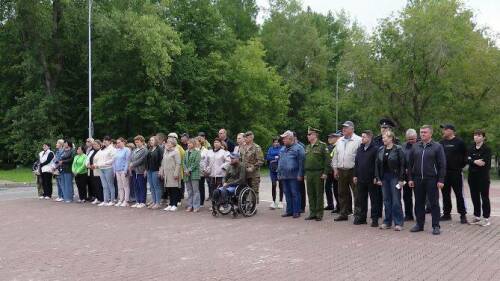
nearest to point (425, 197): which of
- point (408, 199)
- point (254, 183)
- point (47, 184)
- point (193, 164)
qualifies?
point (408, 199)

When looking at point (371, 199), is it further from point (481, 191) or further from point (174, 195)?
point (174, 195)

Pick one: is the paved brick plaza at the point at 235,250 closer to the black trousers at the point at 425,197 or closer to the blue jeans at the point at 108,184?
the black trousers at the point at 425,197

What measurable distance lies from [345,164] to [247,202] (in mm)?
2426

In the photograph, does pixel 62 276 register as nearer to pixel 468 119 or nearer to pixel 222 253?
pixel 222 253

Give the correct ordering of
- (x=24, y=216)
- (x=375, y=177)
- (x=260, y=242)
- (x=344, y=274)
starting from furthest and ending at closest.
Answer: (x=24, y=216) < (x=375, y=177) < (x=260, y=242) < (x=344, y=274)

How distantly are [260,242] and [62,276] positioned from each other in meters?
3.39

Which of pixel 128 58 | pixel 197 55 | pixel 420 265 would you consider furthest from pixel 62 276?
pixel 197 55

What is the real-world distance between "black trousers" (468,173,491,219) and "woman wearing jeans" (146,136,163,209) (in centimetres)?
746

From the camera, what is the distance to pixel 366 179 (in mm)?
10562

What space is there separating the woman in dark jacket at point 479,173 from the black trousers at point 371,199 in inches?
74.8

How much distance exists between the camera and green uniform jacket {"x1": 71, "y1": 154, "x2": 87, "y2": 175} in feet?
50.2

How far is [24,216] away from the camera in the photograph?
41.9ft

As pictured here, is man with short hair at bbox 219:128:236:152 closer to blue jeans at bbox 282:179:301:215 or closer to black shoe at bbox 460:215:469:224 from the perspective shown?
→ blue jeans at bbox 282:179:301:215

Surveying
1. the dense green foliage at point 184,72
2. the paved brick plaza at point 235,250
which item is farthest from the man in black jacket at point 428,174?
the dense green foliage at point 184,72
